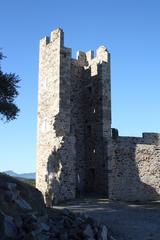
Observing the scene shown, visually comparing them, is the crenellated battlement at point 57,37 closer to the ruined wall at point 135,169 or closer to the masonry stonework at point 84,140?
the masonry stonework at point 84,140

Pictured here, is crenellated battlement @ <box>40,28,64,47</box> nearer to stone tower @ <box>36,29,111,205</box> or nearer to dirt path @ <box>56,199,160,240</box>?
stone tower @ <box>36,29,111,205</box>

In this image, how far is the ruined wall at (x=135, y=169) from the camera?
29.3 meters

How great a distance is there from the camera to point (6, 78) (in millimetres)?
23016

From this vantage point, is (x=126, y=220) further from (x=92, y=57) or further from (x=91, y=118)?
(x=92, y=57)

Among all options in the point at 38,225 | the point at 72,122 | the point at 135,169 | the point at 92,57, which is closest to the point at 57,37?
the point at 92,57

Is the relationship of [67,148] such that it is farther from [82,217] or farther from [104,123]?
[82,217]

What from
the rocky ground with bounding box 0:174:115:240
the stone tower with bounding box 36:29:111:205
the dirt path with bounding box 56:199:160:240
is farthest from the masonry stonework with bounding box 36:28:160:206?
the rocky ground with bounding box 0:174:115:240

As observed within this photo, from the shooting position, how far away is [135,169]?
1180 inches

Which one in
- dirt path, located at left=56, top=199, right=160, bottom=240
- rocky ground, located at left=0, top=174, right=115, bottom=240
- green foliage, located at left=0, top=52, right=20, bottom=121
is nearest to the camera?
rocky ground, located at left=0, top=174, right=115, bottom=240

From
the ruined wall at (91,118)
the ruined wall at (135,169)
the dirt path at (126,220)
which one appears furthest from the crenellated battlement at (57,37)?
the dirt path at (126,220)

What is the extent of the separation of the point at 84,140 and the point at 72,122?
5.42 ft

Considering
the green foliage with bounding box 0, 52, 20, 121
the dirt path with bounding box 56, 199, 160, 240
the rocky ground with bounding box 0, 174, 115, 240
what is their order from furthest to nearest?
1. the green foliage with bounding box 0, 52, 20, 121
2. the dirt path with bounding box 56, 199, 160, 240
3. the rocky ground with bounding box 0, 174, 115, 240

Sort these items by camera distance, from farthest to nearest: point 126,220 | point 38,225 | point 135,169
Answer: point 135,169 → point 126,220 → point 38,225

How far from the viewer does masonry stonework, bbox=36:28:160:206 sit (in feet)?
91.5
